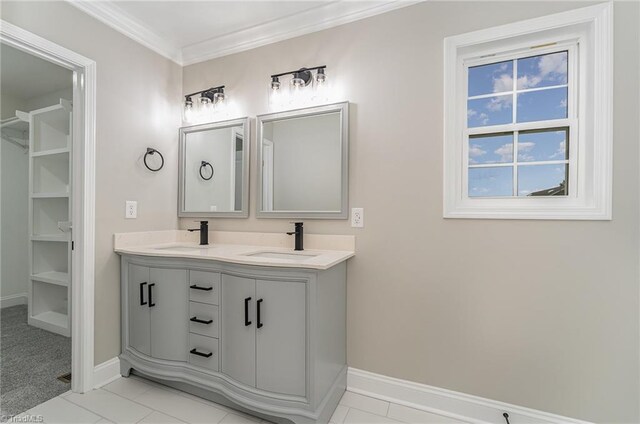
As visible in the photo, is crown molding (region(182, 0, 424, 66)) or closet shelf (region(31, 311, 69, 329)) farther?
closet shelf (region(31, 311, 69, 329))

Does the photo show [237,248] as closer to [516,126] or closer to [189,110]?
[189,110]

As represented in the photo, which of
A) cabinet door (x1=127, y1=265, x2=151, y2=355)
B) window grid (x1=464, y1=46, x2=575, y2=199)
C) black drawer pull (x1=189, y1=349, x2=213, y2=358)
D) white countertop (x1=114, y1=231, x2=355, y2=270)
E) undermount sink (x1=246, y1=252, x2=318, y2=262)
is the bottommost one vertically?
black drawer pull (x1=189, y1=349, x2=213, y2=358)

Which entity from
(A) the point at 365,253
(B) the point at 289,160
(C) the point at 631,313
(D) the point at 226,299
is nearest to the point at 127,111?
(B) the point at 289,160

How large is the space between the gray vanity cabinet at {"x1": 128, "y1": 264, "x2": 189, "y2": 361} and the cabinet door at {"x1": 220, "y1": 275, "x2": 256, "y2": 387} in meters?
0.32

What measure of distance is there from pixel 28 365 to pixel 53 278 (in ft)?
3.30

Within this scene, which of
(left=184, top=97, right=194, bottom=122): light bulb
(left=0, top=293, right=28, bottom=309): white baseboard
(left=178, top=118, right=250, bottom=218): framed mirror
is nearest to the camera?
(left=178, top=118, right=250, bottom=218): framed mirror

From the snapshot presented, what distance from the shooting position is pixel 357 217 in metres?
1.85

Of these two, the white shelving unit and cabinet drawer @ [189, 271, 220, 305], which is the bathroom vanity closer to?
cabinet drawer @ [189, 271, 220, 305]

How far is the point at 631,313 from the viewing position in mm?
1349

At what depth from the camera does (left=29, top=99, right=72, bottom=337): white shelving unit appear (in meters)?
2.80

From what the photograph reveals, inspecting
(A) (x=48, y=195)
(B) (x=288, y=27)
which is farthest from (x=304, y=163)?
(A) (x=48, y=195)

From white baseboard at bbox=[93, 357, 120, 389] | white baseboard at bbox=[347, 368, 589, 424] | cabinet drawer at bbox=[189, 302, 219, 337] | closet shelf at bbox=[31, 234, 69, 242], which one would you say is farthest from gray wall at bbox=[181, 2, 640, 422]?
closet shelf at bbox=[31, 234, 69, 242]

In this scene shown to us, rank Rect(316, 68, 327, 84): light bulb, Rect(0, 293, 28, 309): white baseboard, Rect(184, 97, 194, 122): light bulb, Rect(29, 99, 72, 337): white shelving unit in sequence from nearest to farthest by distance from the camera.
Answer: Rect(316, 68, 327, 84): light bulb → Rect(184, 97, 194, 122): light bulb → Rect(29, 99, 72, 337): white shelving unit → Rect(0, 293, 28, 309): white baseboard

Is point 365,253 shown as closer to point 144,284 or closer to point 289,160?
point 289,160
